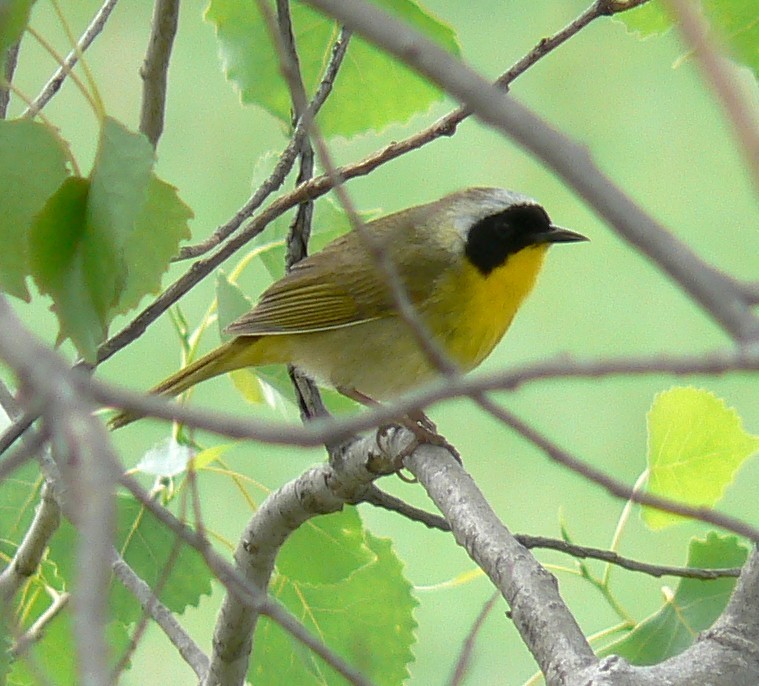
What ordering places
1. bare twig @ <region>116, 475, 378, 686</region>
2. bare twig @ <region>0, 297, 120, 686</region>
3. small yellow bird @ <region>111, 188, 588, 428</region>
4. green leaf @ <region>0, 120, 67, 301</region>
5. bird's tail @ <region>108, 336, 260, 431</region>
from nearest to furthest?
bare twig @ <region>0, 297, 120, 686</region>, bare twig @ <region>116, 475, 378, 686</region>, green leaf @ <region>0, 120, 67, 301</region>, bird's tail @ <region>108, 336, 260, 431</region>, small yellow bird @ <region>111, 188, 588, 428</region>

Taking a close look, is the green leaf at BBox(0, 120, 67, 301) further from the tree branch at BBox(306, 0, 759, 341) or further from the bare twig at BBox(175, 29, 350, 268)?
the tree branch at BBox(306, 0, 759, 341)

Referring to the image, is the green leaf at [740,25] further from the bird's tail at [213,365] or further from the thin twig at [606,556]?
the bird's tail at [213,365]

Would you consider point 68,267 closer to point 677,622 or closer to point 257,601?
point 257,601

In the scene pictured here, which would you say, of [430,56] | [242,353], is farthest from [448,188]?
[430,56]

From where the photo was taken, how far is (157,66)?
4.61ft

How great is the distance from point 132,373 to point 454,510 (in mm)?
3719

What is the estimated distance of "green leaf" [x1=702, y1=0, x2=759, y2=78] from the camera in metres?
1.19

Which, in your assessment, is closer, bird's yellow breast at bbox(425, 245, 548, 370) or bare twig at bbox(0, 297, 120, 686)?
bare twig at bbox(0, 297, 120, 686)

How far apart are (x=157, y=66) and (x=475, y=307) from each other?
35.6 inches

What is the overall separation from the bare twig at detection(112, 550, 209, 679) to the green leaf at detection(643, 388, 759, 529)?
0.51 metres

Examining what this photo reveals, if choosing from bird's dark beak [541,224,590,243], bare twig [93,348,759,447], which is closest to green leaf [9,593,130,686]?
bird's dark beak [541,224,590,243]

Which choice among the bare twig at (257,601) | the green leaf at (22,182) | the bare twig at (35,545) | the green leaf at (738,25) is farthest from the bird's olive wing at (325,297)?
the bare twig at (257,601)

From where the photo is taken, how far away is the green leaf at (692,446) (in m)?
1.45

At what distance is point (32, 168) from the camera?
979 mm
